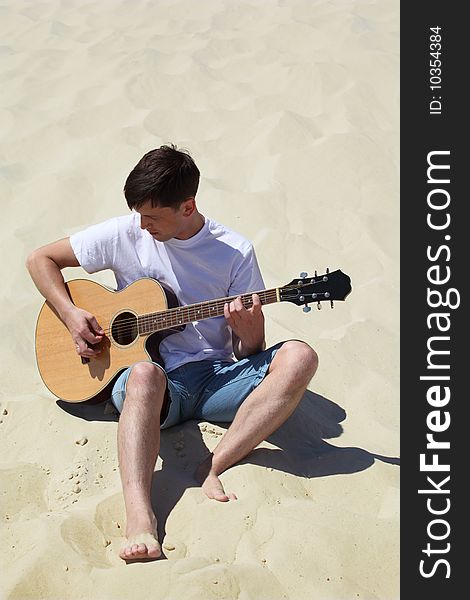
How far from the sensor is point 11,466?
297 centimetres

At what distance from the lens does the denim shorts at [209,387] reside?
2988 millimetres

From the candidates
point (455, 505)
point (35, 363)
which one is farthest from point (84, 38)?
point (455, 505)

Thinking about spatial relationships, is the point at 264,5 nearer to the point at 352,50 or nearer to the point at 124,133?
Result: the point at 352,50

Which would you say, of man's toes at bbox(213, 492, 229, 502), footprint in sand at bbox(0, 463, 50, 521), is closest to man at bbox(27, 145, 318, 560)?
man's toes at bbox(213, 492, 229, 502)

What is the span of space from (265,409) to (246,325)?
0.95ft

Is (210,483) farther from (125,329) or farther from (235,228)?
(235,228)

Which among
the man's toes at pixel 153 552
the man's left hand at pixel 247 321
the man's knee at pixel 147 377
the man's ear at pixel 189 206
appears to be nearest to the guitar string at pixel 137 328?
the man's left hand at pixel 247 321

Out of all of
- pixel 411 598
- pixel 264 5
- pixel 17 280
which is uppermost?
pixel 264 5

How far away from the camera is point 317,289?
2.92 m

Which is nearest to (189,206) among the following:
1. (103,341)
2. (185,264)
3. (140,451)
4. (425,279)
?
(185,264)

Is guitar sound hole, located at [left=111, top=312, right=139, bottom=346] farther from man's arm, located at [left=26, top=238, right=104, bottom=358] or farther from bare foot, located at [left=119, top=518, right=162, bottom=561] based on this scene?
bare foot, located at [left=119, top=518, right=162, bottom=561]

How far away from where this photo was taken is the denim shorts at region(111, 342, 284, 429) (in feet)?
9.80

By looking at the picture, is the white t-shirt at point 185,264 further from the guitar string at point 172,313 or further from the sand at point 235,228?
the sand at point 235,228

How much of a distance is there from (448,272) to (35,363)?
180cm
